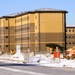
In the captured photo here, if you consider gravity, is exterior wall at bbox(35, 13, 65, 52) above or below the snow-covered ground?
above

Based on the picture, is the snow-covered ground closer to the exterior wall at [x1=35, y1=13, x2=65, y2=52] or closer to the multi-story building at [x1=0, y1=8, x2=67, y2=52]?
the multi-story building at [x1=0, y1=8, x2=67, y2=52]

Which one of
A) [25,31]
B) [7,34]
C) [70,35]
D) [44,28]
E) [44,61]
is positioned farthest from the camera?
[70,35]

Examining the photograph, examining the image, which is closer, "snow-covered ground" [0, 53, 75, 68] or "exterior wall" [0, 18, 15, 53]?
"snow-covered ground" [0, 53, 75, 68]

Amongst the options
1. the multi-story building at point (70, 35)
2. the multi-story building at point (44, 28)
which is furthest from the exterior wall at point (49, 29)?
the multi-story building at point (70, 35)

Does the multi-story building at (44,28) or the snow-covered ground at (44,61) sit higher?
the multi-story building at (44,28)

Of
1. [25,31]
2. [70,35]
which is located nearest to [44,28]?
[25,31]

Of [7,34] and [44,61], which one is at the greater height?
[7,34]

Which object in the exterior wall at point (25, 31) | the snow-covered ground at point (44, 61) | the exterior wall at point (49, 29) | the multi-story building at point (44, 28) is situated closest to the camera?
the snow-covered ground at point (44, 61)

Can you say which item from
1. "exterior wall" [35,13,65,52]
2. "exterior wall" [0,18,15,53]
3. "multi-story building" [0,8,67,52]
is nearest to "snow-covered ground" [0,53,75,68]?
"multi-story building" [0,8,67,52]

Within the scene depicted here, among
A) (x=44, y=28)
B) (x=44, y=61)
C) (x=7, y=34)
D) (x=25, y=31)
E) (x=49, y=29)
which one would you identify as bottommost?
(x=44, y=61)

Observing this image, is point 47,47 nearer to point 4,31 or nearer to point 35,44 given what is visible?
point 35,44

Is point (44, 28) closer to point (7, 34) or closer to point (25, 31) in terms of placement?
point (25, 31)

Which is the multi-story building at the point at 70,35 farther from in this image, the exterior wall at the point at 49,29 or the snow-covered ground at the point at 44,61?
the snow-covered ground at the point at 44,61

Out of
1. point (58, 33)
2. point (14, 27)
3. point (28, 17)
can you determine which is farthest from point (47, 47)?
point (14, 27)
